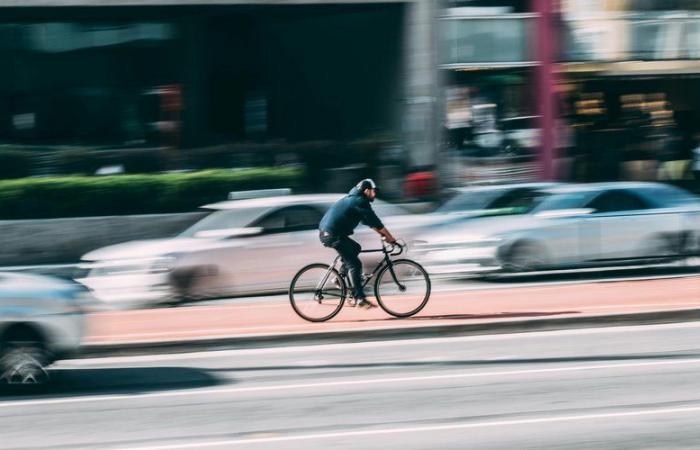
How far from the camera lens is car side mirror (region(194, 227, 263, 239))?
16750 mm

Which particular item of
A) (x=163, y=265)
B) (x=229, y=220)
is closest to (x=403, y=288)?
(x=163, y=265)

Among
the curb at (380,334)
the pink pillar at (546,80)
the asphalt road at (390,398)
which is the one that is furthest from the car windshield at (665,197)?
the pink pillar at (546,80)

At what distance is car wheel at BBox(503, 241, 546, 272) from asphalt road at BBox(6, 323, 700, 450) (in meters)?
4.38

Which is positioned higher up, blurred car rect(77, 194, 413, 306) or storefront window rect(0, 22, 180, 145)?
storefront window rect(0, 22, 180, 145)

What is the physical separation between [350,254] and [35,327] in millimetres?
4334

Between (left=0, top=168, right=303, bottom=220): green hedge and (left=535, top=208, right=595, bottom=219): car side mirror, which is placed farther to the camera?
(left=0, top=168, right=303, bottom=220): green hedge

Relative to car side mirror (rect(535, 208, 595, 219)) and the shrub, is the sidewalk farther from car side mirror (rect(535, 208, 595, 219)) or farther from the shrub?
the shrub

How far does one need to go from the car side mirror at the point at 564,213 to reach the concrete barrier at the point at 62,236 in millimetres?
8144

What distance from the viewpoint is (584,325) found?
1355 centimetres

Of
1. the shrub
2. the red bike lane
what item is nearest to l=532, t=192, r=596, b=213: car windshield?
the red bike lane

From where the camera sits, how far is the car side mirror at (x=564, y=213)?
17.6 m

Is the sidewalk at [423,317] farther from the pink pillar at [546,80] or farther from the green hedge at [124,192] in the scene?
the pink pillar at [546,80]

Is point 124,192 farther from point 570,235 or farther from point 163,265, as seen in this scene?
point 570,235

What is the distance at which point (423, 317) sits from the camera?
14102mm
